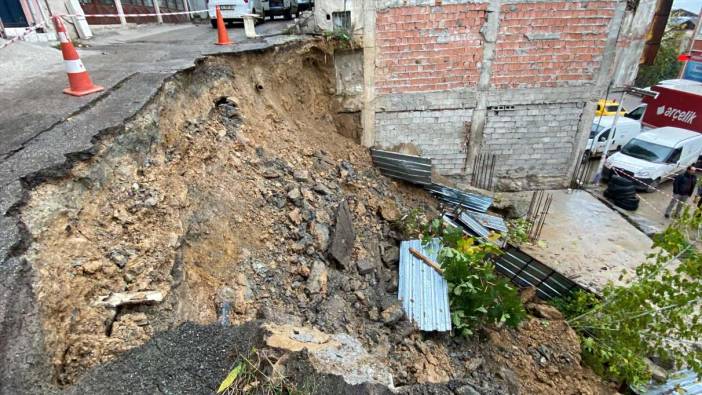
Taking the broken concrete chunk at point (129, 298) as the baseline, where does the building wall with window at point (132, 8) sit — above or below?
above

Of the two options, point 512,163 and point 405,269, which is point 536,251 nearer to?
point 512,163

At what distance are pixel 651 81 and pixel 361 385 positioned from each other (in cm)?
2990

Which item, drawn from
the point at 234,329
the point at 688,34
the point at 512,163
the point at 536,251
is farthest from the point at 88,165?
the point at 688,34

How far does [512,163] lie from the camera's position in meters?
8.40

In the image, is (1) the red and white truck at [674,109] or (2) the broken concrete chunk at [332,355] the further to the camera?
(1) the red and white truck at [674,109]

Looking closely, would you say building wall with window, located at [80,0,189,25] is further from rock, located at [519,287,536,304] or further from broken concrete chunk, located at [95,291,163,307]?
rock, located at [519,287,536,304]

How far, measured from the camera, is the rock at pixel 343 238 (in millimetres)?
4355

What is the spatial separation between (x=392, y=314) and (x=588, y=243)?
5280 millimetres

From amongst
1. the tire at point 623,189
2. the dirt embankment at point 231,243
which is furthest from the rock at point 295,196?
the tire at point 623,189

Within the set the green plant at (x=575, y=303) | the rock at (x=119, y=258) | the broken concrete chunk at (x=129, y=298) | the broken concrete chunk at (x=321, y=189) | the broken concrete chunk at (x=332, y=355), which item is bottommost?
the green plant at (x=575, y=303)

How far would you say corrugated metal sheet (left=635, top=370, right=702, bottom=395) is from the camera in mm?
4536

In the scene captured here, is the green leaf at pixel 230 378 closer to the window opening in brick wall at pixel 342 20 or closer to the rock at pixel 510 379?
the rock at pixel 510 379

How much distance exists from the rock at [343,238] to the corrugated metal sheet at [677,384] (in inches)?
162

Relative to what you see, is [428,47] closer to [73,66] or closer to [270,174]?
[270,174]
